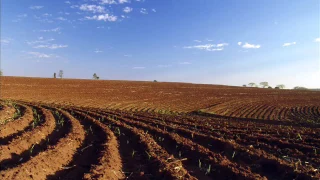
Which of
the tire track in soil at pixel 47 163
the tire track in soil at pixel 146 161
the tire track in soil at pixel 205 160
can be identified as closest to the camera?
the tire track in soil at pixel 47 163

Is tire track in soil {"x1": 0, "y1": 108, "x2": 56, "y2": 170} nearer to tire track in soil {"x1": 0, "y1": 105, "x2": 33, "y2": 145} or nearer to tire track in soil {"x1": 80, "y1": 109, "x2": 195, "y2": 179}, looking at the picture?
tire track in soil {"x1": 0, "y1": 105, "x2": 33, "y2": 145}

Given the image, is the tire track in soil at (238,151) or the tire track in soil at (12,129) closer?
the tire track in soil at (238,151)

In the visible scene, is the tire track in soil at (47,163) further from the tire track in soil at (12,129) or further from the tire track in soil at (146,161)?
the tire track in soil at (12,129)

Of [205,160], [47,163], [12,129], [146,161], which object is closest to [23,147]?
[47,163]

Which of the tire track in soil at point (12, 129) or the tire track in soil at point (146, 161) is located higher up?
the tire track in soil at point (12, 129)

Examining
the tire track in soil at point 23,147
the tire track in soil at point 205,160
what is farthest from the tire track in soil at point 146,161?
the tire track in soil at point 23,147

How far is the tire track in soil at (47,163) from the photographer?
463cm

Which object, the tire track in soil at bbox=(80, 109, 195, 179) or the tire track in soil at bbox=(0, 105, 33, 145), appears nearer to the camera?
the tire track in soil at bbox=(80, 109, 195, 179)

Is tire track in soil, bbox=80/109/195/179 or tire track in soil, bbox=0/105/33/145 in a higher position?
tire track in soil, bbox=0/105/33/145

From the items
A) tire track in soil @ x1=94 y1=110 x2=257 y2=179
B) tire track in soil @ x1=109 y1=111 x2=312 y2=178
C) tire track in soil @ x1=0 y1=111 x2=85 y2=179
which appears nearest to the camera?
tire track in soil @ x1=0 y1=111 x2=85 y2=179

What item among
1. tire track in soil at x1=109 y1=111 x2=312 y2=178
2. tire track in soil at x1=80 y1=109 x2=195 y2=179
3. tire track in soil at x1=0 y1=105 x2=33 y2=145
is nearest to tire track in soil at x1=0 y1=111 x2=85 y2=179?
tire track in soil at x1=80 y1=109 x2=195 y2=179

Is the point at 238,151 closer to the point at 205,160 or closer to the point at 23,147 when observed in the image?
the point at 205,160

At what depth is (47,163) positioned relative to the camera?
5.35 meters

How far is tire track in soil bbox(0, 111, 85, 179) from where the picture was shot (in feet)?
15.2
